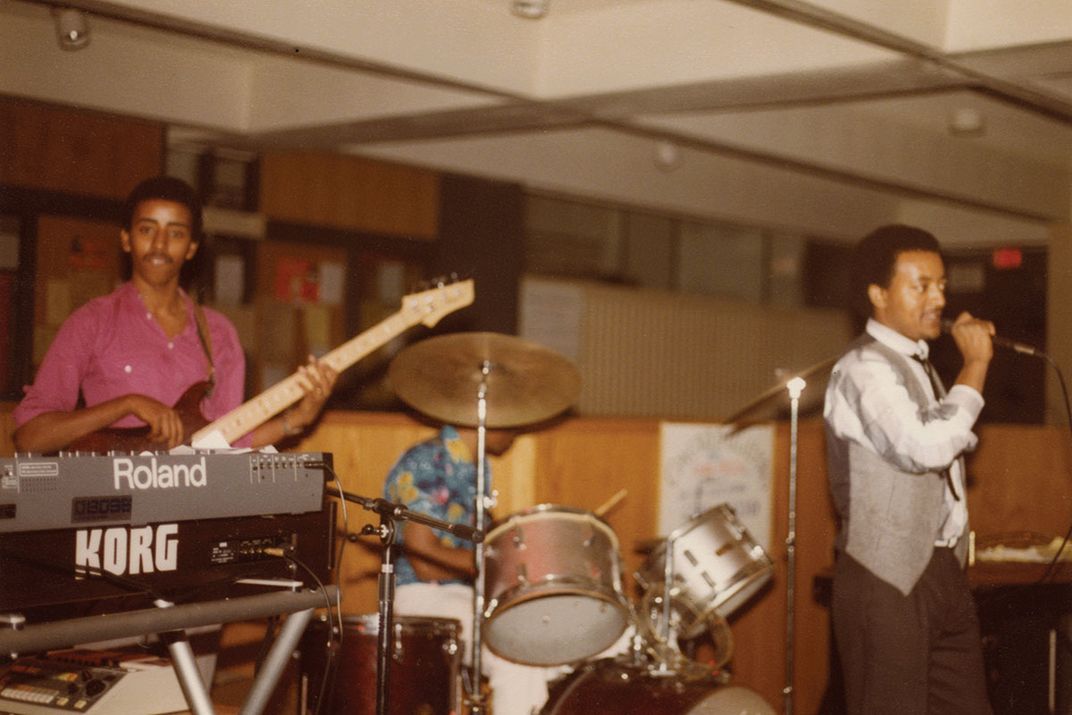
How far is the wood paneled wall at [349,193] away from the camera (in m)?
6.92

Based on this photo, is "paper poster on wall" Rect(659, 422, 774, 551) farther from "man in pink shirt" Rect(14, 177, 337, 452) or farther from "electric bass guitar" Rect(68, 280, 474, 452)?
"man in pink shirt" Rect(14, 177, 337, 452)

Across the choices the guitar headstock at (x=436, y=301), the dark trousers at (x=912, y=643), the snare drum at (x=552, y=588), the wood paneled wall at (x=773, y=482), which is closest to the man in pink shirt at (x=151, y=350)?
the wood paneled wall at (x=773, y=482)

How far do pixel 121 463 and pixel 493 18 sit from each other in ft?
11.7

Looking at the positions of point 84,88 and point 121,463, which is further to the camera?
point 84,88

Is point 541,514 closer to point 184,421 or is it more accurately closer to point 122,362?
point 184,421

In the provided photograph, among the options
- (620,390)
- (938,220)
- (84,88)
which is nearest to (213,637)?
(84,88)

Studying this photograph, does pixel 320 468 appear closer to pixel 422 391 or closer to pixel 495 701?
pixel 422 391

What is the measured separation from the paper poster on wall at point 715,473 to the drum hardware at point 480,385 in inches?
35.5

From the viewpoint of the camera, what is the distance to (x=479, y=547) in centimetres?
343

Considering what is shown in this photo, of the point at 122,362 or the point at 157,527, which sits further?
the point at 122,362

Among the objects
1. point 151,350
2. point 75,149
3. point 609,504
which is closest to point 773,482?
point 609,504

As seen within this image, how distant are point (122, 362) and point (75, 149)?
317 cm

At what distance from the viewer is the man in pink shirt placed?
3139 millimetres

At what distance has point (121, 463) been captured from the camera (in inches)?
89.0
